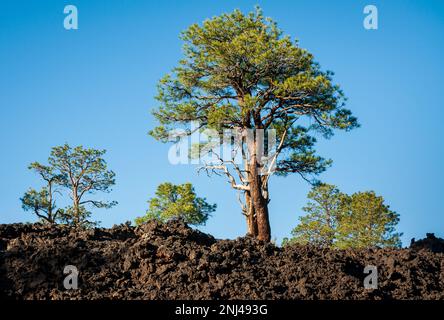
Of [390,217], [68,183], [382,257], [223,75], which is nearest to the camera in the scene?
[382,257]

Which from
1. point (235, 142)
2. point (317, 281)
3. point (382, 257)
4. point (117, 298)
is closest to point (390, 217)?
point (235, 142)

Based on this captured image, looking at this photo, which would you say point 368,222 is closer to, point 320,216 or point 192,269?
point 320,216

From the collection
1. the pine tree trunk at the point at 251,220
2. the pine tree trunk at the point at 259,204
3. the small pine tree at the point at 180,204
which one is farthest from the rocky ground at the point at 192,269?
the small pine tree at the point at 180,204

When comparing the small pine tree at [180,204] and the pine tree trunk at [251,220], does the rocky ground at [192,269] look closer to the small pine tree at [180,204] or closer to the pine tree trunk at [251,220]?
the pine tree trunk at [251,220]

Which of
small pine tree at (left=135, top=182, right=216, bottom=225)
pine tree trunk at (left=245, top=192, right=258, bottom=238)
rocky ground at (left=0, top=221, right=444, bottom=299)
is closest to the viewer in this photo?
rocky ground at (left=0, top=221, right=444, bottom=299)

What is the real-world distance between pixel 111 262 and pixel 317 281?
11.6 feet

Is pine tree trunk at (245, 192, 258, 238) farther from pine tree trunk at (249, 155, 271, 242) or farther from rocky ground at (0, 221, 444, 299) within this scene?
rocky ground at (0, 221, 444, 299)

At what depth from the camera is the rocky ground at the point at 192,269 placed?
8.82 m

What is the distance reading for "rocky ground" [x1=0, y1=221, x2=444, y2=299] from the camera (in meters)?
8.82

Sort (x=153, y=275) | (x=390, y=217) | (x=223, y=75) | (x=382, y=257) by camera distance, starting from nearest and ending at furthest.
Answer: (x=153, y=275)
(x=382, y=257)
(x=223, y=75)
(x=390, y=217)

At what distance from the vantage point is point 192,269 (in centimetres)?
925

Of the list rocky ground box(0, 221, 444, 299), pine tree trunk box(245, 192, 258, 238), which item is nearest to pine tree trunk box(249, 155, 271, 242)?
pine tree trunk box(245, 192, 258, 238)
